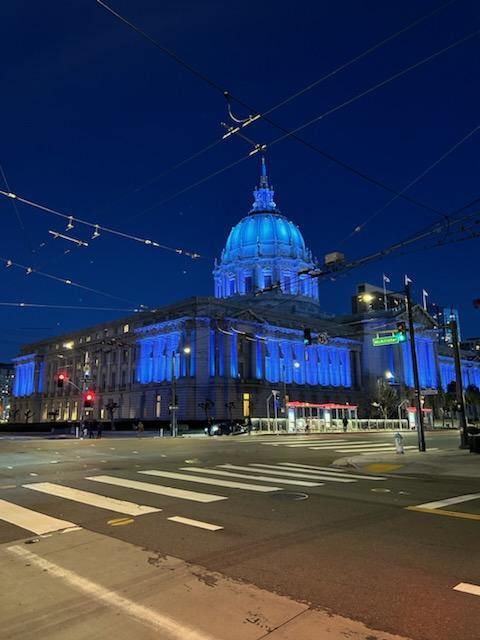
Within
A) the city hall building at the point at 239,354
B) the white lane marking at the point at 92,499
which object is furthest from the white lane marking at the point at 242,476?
the city hall building at the point at 239,354

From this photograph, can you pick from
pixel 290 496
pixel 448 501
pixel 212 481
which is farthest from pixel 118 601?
pixel 212 481

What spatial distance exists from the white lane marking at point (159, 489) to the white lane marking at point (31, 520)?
293 cm

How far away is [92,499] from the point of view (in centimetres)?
1109

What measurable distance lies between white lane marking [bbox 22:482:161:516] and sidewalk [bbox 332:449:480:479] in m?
9.95

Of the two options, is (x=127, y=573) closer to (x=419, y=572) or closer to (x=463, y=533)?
(x=419, y=572)

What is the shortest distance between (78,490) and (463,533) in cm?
851

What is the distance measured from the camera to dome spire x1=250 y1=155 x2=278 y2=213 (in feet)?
423

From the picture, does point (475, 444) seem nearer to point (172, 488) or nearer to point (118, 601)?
point (172, 488)

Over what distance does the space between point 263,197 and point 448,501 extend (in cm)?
12388

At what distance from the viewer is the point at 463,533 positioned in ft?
26.5

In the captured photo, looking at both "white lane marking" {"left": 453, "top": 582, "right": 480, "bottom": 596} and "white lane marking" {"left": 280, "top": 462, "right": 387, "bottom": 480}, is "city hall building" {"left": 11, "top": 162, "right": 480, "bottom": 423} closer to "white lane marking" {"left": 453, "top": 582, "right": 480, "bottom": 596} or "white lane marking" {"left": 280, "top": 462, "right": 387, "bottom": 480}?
"white lane marking" {"left": 280, "top": 462, "right": 387, "bottom": 480}

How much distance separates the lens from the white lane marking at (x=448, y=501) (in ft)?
34.4

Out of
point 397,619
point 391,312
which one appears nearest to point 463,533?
point 397,619

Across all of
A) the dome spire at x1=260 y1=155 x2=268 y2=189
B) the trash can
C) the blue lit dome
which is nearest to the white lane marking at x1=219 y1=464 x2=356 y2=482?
the trash can
